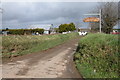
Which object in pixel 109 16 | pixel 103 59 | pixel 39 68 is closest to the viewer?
pixel 103 59

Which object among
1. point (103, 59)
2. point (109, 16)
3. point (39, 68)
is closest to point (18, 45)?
point (39, 68)

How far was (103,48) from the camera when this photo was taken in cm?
915

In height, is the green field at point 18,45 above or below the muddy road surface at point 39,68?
above

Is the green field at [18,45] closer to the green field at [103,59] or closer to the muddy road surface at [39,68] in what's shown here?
the muddy road surface at [39,68]

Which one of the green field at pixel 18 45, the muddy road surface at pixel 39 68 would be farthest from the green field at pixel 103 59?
the green field at pixel 18 45

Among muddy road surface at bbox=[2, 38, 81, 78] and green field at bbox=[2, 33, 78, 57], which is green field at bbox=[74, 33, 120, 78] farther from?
green field at bbox=[2, 33, 78, 57]

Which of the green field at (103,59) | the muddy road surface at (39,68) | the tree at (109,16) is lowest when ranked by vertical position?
the muddy road surface at (39,68)

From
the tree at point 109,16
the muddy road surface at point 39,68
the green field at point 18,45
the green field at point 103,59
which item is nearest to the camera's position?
the green field at point 103,59

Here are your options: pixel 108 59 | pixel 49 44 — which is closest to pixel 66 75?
pixel 108 59

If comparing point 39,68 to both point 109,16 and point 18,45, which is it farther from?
point 109,16

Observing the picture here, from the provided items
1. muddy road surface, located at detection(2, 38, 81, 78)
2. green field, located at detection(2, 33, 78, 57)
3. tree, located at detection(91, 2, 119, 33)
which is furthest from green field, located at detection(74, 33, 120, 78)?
tree, located at detection(91, 2, 119, 33)

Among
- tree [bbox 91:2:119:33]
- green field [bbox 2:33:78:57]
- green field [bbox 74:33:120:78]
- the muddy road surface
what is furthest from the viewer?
tree [bbox 91:2:119:33]

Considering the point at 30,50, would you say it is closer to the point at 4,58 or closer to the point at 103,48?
the point at 4,58

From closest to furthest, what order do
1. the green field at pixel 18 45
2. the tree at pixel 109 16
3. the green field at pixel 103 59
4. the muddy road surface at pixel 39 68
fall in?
the green field at pixel 103 59
the muddy road surface at pixel 39 68
the green field at pixel 18 45
the tree at pixel 109 16
